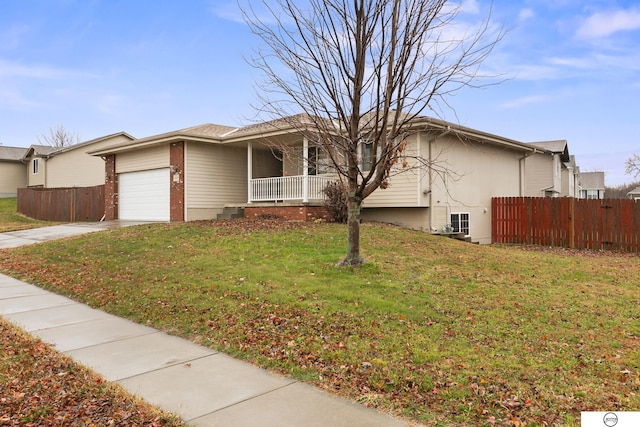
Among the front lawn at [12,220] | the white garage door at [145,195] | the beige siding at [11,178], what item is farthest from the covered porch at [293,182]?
the beige siding at [11,178]

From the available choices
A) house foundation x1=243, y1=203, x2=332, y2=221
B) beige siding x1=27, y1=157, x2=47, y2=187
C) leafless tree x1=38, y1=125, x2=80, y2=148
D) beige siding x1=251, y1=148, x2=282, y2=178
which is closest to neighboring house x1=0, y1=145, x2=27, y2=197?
beige siding x1=27, y1=157, x2=47, y2=187

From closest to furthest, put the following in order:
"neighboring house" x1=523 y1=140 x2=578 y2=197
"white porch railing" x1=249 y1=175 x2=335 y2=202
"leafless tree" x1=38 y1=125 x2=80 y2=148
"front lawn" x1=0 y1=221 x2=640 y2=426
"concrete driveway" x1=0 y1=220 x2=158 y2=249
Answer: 1. "front lawn" x1=0 y1=221 x2=640 y2=426
2. "concrete driveway" x1=0 y1=220 x2=158 y2=249
3. "white porch railing" x1=249 y1=175 x2=335 y2=202
4. "neighboring house" x1=523 y1=140 x2=578 y2=197
5. "leafless tree" x1=38 y1=125 x2=80 y2=148

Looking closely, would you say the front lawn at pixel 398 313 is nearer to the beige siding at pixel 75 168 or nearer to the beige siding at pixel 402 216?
the beige siding at pixel 402 216

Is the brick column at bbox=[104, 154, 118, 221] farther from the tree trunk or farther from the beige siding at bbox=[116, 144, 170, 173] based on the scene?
the tree trunk

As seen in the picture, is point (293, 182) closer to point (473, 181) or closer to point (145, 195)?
point (473, 181)

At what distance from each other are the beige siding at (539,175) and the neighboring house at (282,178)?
16.8 ft

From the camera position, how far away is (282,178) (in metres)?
16.5

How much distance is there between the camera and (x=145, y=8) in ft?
37.7

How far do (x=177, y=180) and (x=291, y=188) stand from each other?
4.98 metres

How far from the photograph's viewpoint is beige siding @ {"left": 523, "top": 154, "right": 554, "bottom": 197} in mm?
A: 25266

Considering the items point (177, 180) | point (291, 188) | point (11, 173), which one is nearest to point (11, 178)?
point (11, 173)

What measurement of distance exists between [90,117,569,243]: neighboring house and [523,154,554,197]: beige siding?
5130 millimetres

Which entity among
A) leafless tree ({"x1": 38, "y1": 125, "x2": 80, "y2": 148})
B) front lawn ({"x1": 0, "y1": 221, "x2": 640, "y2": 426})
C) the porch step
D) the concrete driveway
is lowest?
front lawn ({"x1": 0, "y1": 221, "x2": 640, "y2": 426})

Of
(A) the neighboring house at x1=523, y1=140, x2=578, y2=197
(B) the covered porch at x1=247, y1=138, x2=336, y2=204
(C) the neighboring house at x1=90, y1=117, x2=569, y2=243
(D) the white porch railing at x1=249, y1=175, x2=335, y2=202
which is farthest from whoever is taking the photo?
(A) the neighboring house at x1=523, y1=140, x2=578, y2=197
